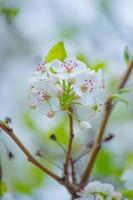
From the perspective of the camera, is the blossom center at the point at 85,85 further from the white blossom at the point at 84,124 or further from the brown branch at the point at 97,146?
the brown branch at the point at 97,146

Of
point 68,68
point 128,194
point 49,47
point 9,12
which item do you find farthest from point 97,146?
point 49,47

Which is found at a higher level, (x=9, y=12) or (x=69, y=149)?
(x=9, y=12)

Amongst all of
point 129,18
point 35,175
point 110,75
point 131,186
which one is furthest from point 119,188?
point 129,18


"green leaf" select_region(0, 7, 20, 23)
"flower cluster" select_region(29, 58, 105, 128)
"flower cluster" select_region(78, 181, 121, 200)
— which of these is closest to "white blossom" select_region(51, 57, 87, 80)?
"flower cluster" select_region(29, 58, 105, 128)

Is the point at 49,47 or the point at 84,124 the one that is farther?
the point at 49,47

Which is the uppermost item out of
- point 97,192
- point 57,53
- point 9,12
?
point 9,12

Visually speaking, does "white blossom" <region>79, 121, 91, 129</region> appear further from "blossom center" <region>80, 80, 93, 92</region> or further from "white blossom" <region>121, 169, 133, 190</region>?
"white blossom" <region>121, 169, 133, 190</region>

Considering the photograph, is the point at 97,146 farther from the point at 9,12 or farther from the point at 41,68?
the point at 9,12
